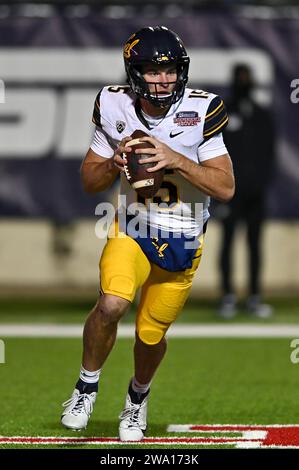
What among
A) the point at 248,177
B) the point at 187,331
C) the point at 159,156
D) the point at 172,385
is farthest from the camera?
the point at 248,177

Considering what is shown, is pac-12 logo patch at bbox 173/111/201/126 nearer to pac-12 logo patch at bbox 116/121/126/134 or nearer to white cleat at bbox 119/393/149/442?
pac-12 logo patch at bbox 116/121/126/134

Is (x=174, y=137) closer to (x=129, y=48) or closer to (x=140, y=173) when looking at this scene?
(x=140, y=173)

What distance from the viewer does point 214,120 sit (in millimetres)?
4773

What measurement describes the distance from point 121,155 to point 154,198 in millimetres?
327

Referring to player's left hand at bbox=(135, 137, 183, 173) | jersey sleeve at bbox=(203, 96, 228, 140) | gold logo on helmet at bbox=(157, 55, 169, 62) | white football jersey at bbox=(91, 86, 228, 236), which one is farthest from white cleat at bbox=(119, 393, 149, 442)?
gold logo on helmet at bbox=(157, 55, 169, 62)

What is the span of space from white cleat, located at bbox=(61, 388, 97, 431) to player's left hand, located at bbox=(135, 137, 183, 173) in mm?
942

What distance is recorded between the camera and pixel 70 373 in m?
6.86

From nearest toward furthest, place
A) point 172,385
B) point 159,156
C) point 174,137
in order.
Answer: point 159,156, point 174,137, point 172,385

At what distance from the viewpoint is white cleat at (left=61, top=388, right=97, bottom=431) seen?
15.5 feet

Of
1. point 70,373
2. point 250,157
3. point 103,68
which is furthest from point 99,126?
point 103,68

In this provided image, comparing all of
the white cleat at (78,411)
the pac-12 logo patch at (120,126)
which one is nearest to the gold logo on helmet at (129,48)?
the pac-12 logo patch at (120,126)

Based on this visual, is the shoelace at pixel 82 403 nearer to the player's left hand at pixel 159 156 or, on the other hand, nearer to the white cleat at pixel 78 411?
the white cleat at pixel 78 411

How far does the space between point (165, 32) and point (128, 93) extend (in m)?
0.29

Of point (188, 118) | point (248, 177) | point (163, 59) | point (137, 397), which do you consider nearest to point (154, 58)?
point (163, 59)
